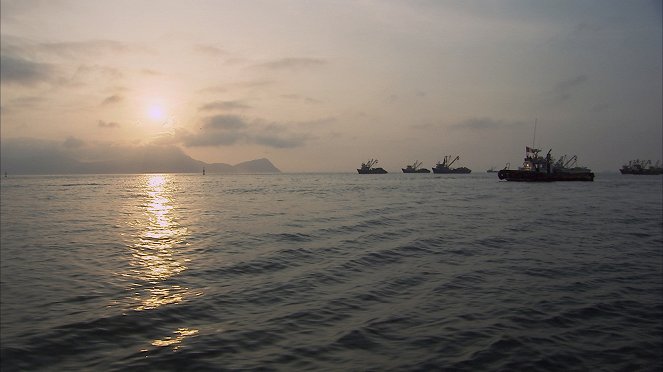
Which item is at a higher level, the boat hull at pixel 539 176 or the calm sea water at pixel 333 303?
the boat hull at pixel 539 176

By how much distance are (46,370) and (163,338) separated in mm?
2188

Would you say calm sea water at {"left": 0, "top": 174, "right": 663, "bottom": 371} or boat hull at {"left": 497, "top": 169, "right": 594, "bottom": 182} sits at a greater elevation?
boat hull at {"left": 497, "top": 169, "right": 594, "bottom": 182}

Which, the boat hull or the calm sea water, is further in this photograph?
the boat hull

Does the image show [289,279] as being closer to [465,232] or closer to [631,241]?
[465,232]

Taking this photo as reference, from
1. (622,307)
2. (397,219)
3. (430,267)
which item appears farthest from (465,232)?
(622,307)

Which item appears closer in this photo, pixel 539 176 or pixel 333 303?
pixel 333 303

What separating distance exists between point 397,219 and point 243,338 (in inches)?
1028

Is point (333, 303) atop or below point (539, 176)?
below

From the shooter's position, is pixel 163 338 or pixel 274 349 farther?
pixel 163 338

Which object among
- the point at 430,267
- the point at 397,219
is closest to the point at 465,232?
the point at 397,219

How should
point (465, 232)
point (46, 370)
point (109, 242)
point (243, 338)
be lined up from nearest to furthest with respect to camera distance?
point (46, 370), point (243, 338), point (109, 242), point (465, 232)

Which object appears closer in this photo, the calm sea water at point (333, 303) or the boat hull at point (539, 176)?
the calm sea water at point (333, 303)

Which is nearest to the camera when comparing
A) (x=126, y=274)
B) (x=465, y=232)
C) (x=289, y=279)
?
(x=289, y=279)

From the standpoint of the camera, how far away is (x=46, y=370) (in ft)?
24.1
